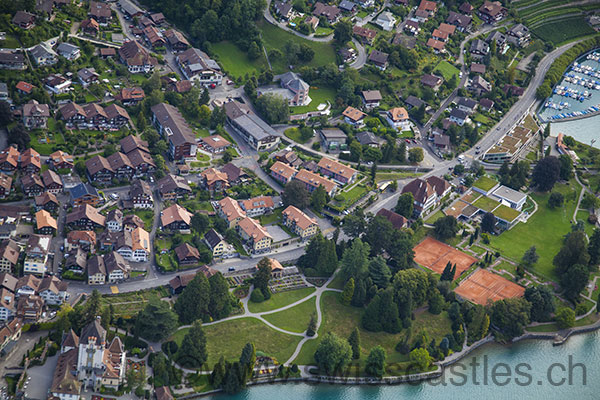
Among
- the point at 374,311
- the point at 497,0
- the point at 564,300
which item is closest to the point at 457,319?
the point at 374,311

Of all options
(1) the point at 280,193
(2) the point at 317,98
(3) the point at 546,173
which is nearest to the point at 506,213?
(3) the point at 546,173

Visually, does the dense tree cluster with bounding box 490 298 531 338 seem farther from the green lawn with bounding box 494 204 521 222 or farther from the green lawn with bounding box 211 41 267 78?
the green lawn with bounding box 211 41 267 78

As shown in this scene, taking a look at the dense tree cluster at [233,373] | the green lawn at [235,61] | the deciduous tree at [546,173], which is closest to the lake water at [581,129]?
the deciduous tree at [546,173]

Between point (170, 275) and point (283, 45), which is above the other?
point (283, 45)

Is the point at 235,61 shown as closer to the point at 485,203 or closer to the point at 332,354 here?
the point at 485,203

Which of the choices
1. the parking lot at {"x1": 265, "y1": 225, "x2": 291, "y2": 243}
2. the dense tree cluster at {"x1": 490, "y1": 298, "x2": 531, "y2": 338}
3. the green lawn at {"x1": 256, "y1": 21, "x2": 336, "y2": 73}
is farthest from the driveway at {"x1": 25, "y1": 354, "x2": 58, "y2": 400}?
the green lawn at {"x1": 256, "y1": 21, "x2": 336, "y2": 73}

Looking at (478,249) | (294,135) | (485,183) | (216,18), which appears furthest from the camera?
(216,18)
